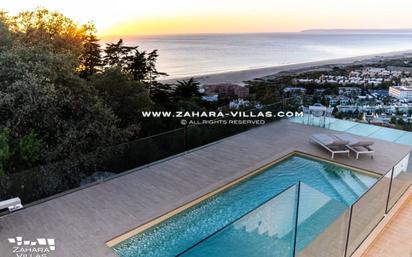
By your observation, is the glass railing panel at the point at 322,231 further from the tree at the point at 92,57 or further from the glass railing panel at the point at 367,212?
the tree at the point at 92,57

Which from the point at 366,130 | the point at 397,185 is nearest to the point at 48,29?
the point at 397,185

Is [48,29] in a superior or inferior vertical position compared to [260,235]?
superior

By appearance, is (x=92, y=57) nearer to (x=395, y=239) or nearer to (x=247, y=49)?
(x=395, y=239)

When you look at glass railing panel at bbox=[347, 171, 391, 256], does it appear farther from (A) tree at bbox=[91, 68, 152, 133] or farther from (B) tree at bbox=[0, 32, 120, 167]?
(A) tree at bbox=[91, 68, 152, 133]

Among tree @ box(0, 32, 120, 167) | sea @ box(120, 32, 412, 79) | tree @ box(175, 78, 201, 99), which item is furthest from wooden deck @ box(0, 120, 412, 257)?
sea @ box(120, 32, 412, 79)

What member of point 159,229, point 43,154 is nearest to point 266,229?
point 159,229

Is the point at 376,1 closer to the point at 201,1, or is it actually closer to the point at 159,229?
the point at 201,1
